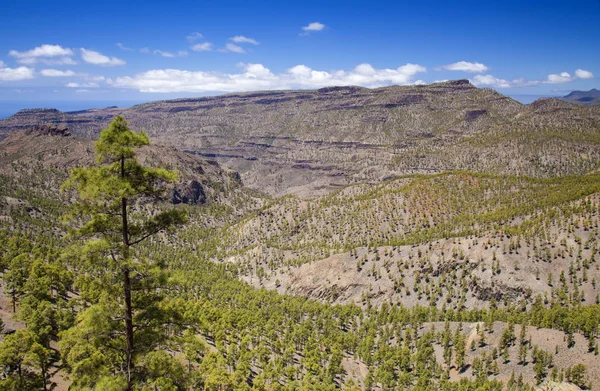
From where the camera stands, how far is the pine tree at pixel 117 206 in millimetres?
15578

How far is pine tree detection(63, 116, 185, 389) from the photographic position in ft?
51.1

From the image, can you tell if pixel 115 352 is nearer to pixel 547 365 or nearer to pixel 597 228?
pixel 547 365

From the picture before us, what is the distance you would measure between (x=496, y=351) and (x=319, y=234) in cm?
9513

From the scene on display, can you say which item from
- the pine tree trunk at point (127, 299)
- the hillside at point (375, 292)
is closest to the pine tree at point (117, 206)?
the pine tree trunk at point (127, 299)

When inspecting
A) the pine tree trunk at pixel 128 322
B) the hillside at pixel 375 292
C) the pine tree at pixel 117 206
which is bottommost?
the hillside at pixel 375 292

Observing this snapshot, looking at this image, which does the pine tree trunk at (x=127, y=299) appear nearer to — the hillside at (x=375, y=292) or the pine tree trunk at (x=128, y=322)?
the pine tree trunk at (x=128, y=322)

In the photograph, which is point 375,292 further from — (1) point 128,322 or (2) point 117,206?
(2) point 117,206

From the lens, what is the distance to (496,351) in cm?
6381

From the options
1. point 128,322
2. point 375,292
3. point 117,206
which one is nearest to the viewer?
point 117,206

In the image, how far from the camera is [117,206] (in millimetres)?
16156

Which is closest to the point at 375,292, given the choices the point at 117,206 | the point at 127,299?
the point at 127,299

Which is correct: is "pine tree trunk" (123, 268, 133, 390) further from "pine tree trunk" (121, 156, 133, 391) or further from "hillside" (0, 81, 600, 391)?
"hillside" (0, 81, 600, 391)

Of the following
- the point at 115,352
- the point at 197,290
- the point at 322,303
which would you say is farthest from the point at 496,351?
the point at 197,290

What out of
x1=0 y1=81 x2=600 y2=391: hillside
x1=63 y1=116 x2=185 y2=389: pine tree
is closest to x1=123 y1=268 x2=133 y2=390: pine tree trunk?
x1=63 y1=116 x2=185 y2=389: pine tree
